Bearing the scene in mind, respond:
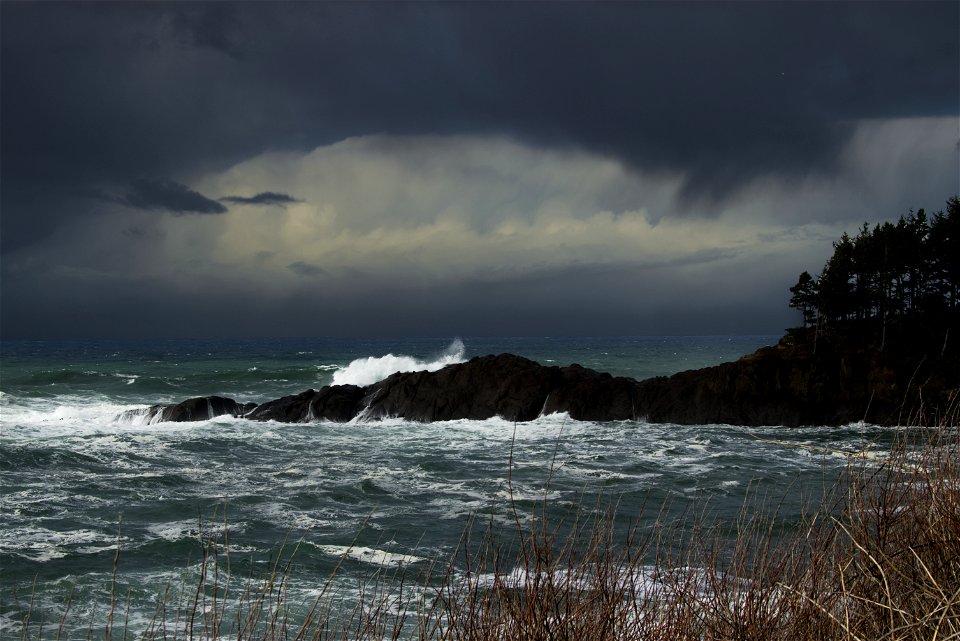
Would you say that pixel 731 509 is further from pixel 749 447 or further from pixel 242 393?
pixel 242 393

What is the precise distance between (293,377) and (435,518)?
49.4m

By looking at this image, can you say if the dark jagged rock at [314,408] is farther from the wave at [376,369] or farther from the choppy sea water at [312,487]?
the wave at [376,369]

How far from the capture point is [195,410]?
29516 mm

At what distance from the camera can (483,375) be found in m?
30.7

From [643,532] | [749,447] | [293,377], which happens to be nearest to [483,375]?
[749,447]

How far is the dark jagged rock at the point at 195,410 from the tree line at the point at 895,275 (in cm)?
3116

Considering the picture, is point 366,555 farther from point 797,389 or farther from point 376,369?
point 376,369

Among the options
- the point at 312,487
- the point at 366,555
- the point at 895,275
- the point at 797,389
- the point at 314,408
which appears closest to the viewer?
the point at 366,555

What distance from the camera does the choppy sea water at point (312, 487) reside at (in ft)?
31.5

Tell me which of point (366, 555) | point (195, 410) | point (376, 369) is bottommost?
point (366, 555)

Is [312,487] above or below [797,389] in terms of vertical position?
below

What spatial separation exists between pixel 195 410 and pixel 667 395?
63.7 ft

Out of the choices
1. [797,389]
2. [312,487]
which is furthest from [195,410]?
[797,389]

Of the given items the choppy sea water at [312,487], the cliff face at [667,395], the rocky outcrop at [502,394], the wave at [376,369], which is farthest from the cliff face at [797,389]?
the wave at [376,369]
